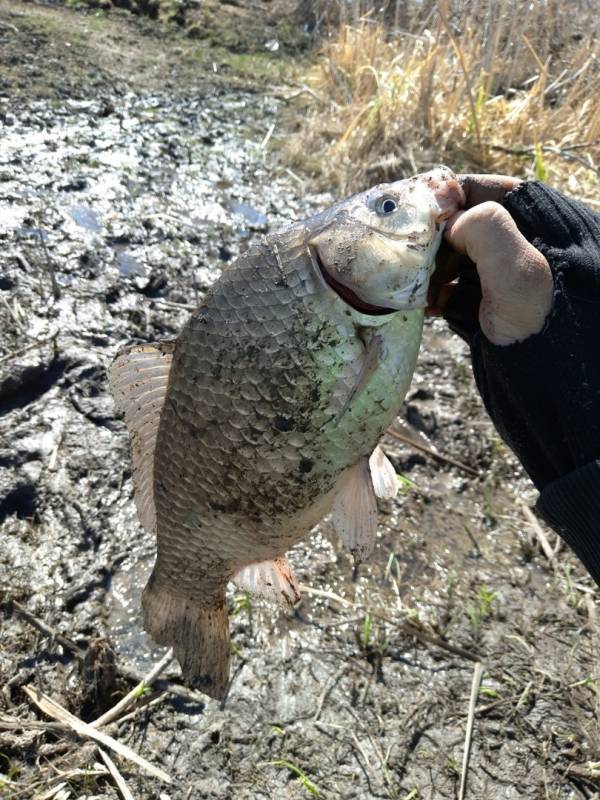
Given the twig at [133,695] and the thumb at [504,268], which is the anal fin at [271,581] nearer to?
the twig at [133,695]

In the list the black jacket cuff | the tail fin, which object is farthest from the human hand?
the tail fin

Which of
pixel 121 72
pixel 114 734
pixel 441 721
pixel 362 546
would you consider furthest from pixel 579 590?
pixel 121 72

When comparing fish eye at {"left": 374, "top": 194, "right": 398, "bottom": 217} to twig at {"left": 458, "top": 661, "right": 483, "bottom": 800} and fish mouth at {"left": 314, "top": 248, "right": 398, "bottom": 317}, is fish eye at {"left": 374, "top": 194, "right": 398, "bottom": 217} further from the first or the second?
twig at {"left": 458, "top": 661, "right": 483, "bottom": 800}

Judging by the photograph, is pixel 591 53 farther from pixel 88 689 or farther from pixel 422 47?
pixel 88 689

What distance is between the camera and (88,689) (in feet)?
8.58

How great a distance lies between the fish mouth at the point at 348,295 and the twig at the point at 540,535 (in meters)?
2.10

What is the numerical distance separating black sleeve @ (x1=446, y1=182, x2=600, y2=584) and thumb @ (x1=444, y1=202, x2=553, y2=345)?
0.04 metres

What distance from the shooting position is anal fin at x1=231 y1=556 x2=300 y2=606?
215cm

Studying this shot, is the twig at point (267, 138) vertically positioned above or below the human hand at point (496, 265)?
below

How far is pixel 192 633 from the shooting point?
2.10 m

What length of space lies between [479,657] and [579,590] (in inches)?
24.9

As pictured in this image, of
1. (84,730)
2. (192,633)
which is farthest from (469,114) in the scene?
(84,730)

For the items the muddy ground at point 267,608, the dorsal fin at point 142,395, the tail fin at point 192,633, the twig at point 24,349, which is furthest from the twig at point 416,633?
the twig at point 24,349

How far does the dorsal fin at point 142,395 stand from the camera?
6.27 feet
